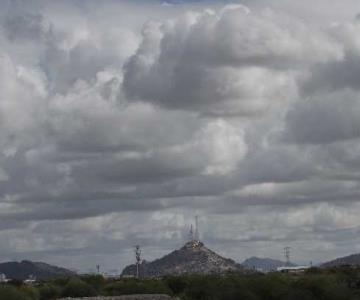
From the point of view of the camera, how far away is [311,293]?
118m

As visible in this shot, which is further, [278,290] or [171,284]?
[171,284]

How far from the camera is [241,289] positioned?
4633 inches

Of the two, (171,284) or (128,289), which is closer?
(128,289)

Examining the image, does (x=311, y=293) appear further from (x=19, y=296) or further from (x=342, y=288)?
(x=19, y=296)

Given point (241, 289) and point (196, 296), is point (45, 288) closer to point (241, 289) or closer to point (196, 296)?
point (196, 296)

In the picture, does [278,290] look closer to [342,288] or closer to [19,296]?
[342,288]

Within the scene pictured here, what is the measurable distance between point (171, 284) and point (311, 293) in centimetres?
4841

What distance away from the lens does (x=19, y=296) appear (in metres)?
119

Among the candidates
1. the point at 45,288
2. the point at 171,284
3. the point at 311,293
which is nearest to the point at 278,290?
the point at 311,293

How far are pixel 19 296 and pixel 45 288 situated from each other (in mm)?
46722

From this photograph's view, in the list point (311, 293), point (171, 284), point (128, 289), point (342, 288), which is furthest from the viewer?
point (171, 284)

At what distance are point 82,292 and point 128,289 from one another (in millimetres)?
7347

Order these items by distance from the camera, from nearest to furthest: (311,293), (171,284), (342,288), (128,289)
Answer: (311,293), (342,288), (128,289), (171,284)

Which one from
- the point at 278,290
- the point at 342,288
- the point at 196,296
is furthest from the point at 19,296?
the point at 342,288
